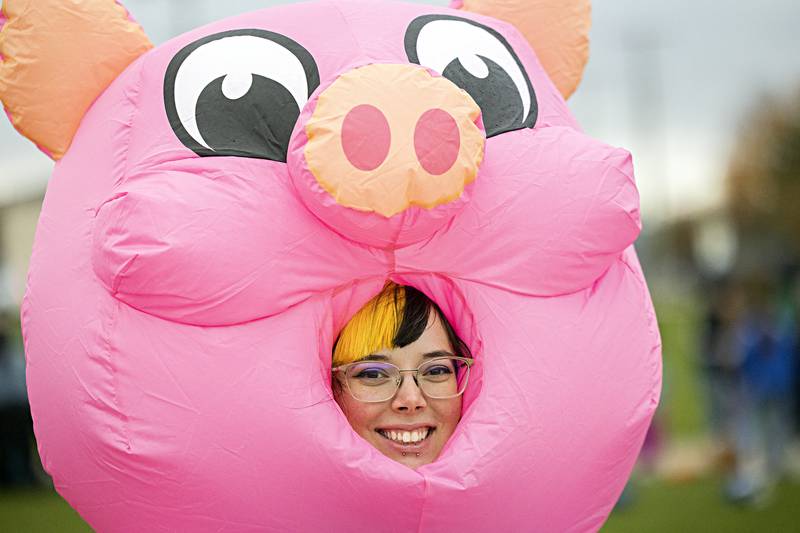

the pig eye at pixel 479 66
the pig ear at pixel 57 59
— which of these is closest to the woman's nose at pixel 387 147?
the pig eye at pixel 479 66

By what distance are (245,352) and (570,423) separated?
878 millimetres

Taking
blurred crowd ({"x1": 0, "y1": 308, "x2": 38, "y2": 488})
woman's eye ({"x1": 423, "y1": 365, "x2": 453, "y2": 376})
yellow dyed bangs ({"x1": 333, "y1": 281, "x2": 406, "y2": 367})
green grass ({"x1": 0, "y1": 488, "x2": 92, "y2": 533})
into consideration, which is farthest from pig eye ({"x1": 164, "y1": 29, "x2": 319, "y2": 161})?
blurred crowd ({"x1": 0, "y1": 308, "x2": 38, "y2": 488})

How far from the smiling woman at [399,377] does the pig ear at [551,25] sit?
3.45ft

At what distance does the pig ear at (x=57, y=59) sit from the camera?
124 inches

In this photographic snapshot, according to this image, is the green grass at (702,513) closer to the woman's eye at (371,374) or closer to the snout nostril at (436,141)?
the woman's eye at (371,374)

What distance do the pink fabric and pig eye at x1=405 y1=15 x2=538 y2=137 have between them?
0.22 ft

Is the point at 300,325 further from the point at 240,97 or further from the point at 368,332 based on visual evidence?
the point at 240,97

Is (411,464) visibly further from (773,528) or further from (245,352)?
(773,528)

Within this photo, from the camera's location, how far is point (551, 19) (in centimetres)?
361

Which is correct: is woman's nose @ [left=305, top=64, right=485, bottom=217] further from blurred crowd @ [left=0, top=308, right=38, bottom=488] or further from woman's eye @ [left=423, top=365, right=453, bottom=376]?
blurred crowd @ [left=0, top=308, right=38, bottom=488]

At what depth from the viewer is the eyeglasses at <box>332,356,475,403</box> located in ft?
9.71

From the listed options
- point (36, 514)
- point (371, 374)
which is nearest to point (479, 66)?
point (371, 374)

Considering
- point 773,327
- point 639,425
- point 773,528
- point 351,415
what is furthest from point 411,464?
point 773,327

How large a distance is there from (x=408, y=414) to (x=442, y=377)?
0.15 metres
